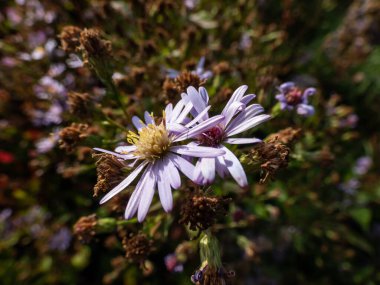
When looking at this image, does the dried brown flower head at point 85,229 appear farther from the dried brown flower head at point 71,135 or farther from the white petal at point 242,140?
the white petal at point 242,140

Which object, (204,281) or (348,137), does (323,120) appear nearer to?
(348,137)

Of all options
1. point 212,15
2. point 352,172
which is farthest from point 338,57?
point 212,15

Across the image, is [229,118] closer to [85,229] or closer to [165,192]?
[165,192]

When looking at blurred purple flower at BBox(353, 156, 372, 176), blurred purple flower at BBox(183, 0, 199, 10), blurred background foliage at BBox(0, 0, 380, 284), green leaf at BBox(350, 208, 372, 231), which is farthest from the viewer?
blurred purple flower at BBox(353, 156, 372, 176)

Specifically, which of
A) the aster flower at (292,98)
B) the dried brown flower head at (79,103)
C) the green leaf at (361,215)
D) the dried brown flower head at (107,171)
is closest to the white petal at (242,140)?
the dried brown flower head at (107,171)

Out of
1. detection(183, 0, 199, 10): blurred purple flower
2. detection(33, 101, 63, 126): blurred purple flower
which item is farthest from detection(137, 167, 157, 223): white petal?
detection(183, 0, 199, 10): blurred purple flower

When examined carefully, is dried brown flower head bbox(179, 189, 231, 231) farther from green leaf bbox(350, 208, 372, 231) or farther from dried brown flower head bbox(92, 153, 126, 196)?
green leaf bbox(350, 208, 372, 231)

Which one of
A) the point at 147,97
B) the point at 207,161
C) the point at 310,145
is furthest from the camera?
the point at 310,145
